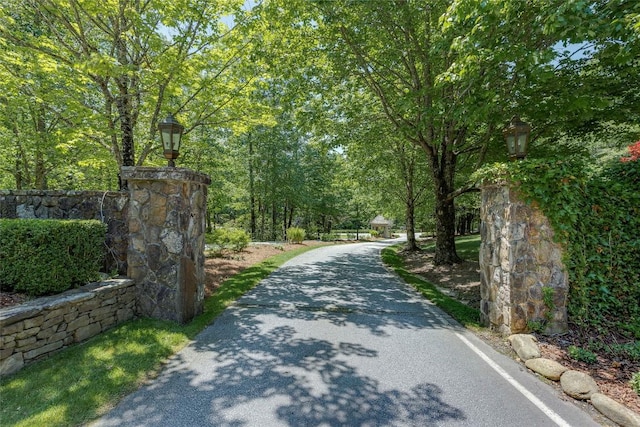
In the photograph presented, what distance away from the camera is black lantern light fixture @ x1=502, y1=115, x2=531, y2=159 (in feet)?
15.0

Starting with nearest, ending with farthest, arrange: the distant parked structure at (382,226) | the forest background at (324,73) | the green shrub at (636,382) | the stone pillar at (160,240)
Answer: the green shrub at (636,382), the stone pillar at (160,240), the forest background at (324,73), the distant parked structure at (382,226)

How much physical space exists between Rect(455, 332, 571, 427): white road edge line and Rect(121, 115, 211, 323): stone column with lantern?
178 inches

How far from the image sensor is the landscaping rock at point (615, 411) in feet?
8.40

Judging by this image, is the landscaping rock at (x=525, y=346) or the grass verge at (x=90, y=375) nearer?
the grass verge at (x=90, y=375)

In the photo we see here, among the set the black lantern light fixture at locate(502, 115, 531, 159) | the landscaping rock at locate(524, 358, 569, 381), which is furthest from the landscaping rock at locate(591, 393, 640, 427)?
the black lantern light fixture at locate(502, 115, 531, 159)

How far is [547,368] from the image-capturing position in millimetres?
3408

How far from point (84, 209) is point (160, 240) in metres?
1.68

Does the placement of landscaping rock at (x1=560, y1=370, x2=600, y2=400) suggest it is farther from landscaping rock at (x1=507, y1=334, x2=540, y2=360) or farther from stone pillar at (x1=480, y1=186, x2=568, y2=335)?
stone pillar at (x1=480, y1=186, x2=568, y2=335)

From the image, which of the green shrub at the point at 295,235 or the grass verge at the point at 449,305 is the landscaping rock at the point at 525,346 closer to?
the grass verge at the point at 449,305

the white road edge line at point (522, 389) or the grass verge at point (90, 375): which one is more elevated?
the grass verge at point (90, 375)

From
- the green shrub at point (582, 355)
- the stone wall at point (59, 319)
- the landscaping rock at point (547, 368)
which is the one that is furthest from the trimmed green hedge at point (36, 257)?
the green shrub at point (582, 355)

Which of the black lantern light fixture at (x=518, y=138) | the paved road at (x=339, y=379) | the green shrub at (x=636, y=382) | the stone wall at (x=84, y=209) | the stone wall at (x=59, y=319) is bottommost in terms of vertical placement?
the paved road at (x=339, y=379)

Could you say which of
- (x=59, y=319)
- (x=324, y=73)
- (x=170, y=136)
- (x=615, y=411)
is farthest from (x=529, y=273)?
(x=324, y=73)

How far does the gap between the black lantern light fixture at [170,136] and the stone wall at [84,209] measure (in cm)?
116
